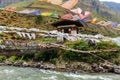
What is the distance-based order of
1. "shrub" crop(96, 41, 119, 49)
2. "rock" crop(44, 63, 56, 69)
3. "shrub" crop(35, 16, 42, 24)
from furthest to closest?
"shrub" crop(35, 16, 42, 24)
"shrub" crop(96, 41, 119, 49)
"rock" crop(44, 63, 56, 69)

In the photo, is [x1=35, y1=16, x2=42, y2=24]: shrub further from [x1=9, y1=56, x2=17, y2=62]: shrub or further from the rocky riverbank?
the rocky riverbank

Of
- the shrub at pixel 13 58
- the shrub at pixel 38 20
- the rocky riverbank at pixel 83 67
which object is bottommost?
the rocky riverbank at pixel 83 67

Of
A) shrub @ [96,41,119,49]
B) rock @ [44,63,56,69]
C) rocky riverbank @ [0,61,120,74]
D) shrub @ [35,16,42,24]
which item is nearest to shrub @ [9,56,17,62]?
rocky riverbank @ [0,61,120,74]

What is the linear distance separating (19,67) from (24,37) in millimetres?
14844

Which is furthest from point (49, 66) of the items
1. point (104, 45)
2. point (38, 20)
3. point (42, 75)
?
point (38, 20)

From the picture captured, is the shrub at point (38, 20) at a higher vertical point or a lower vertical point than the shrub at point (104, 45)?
higher

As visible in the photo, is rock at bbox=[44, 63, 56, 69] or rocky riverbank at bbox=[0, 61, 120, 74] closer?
rocky riverbank at bbox=[0, 61, 120, 74]

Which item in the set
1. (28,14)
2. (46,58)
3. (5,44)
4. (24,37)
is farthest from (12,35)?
(28,14)

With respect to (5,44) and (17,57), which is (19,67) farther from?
(5,44)

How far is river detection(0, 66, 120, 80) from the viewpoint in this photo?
30.5 metres

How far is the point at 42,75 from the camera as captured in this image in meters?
31.8

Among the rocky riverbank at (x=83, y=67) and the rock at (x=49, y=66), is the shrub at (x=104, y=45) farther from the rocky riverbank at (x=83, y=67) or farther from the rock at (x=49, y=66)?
the rock at (x=49, y=66)

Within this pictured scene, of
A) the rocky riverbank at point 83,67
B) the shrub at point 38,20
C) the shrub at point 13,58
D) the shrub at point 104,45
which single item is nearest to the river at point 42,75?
the rocky riverbank at point 83,67

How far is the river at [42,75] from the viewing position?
1199 inches
